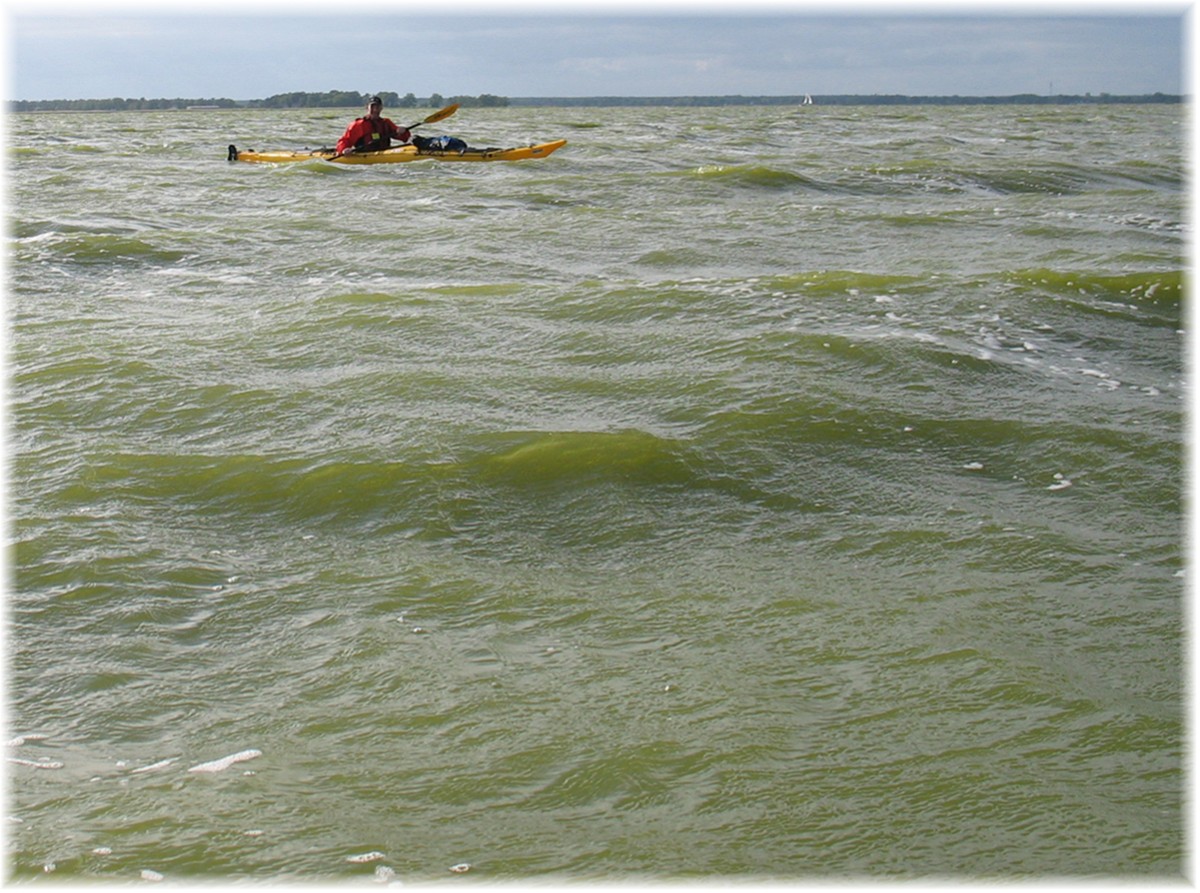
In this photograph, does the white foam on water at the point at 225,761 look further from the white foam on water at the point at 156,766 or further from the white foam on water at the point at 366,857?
the white foam on water at the point at 366,857

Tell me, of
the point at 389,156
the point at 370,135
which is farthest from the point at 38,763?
the point at 370,135

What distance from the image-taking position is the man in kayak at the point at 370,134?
59.2 ft

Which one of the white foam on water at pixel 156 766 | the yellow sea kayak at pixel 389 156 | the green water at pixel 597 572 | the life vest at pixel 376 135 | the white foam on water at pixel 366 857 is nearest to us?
the white foam on water at pixel 366 857

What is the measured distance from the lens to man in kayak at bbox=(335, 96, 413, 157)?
59.2 ft

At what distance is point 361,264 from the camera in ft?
34.4

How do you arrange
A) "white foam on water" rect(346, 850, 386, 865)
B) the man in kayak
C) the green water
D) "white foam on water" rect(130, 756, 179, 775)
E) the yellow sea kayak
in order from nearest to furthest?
"white foam on water" rect(346, 850, 386, 865) → the green water → "white foam on water" rect(130, 756, 179, 775) → the yellow sea kayak → the man in kayak

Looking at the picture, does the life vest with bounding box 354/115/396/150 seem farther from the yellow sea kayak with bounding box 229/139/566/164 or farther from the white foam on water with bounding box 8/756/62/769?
the white foam on water with bounding box 8/756/62/769

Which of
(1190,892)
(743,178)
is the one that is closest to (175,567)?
(1190,892)

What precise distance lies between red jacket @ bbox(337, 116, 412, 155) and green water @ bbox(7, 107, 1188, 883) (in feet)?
27.7

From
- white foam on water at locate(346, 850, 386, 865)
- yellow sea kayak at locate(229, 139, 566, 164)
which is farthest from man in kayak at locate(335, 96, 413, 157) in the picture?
white foam on water at locate(346, 850, 386, 865)

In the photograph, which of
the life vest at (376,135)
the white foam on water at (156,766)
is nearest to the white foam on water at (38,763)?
the white foam on water at (156,766)

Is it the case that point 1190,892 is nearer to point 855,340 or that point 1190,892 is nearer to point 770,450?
point 770,450

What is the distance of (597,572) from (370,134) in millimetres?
15207

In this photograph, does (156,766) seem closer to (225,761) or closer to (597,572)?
(225,761)
